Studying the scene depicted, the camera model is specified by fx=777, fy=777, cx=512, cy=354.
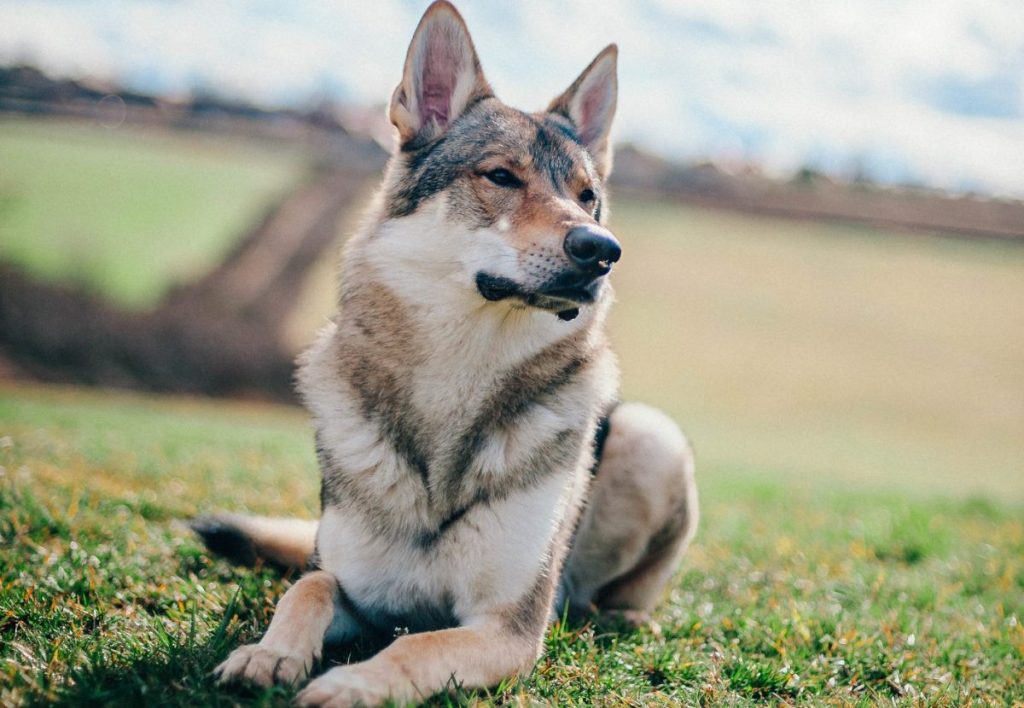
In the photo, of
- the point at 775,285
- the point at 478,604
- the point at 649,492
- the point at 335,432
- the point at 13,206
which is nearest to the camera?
the point at 478,604

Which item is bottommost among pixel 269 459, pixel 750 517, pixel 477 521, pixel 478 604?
pixel 269 459

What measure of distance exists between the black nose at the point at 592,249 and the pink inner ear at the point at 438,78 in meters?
1.21

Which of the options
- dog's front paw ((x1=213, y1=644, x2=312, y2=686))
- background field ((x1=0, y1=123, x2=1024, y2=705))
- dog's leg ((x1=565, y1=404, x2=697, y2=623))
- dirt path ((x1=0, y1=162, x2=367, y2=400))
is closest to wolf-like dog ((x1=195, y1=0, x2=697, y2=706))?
dog's front paw ((x1=213, y1=644, x2=312, y2=686))

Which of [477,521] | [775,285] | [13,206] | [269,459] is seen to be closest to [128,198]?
[13,206]

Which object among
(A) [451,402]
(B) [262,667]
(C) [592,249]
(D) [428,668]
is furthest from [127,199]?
(D) [428,668]

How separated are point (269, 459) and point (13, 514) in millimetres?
3179

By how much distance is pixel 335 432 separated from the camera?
333 centimetres

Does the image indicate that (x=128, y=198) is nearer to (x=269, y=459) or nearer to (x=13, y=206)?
(x=13, y=206)

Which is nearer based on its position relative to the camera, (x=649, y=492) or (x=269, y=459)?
(x=649, y=492)

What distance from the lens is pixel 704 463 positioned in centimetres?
1160

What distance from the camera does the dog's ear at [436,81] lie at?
367 cm

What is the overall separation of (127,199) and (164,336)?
5661 mm

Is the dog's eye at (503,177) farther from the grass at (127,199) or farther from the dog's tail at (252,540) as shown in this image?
the grass at (127,199)

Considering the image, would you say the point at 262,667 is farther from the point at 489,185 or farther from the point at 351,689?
the point at 489,185
